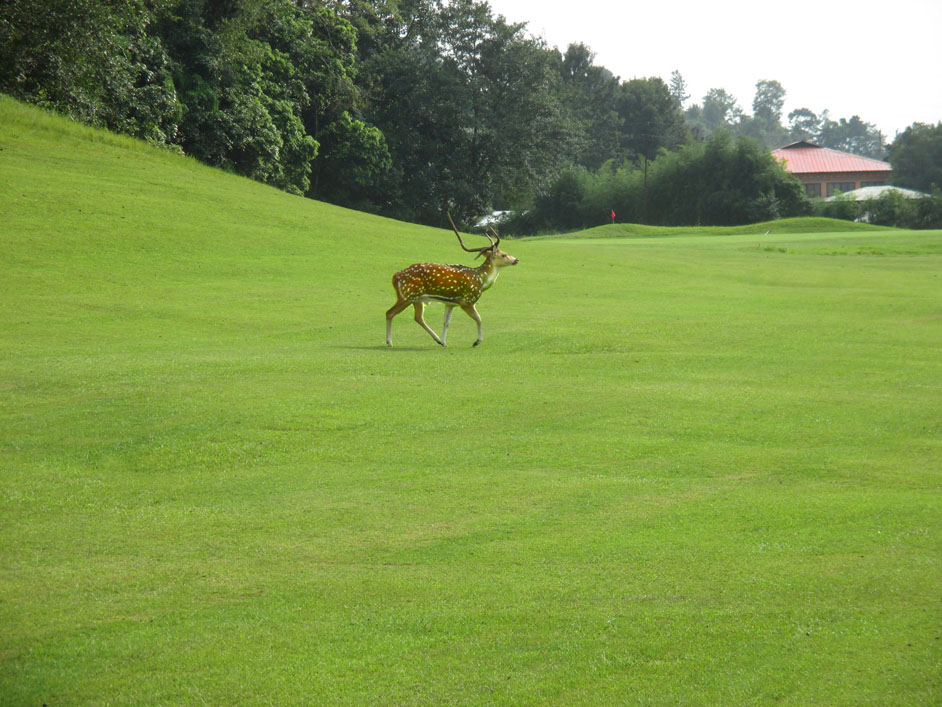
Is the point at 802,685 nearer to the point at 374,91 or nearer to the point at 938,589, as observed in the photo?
the point at 938,589

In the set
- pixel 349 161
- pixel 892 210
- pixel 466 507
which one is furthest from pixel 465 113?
pixel 466 507

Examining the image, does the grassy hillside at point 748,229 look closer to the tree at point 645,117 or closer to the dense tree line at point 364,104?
the dense tree line at point 364,104

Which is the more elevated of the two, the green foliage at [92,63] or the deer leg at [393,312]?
the green foliage at [92,63]

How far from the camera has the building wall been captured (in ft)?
366

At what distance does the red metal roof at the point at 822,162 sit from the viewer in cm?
11219

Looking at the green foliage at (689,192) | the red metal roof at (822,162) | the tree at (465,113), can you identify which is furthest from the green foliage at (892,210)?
the red metal roof at (822,162)

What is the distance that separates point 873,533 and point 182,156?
4045cm

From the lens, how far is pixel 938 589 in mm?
6770

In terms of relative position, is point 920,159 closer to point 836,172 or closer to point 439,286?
point 836,172

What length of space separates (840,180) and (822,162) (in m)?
3.72

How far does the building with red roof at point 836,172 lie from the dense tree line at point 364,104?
81.1 feet

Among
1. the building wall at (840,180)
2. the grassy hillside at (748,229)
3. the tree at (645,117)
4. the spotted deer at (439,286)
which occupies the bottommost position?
the spotted deer at (439,286)

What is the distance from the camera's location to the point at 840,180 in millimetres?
112438

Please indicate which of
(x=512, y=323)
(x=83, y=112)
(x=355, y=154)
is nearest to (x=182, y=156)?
(x=83, y=112)
